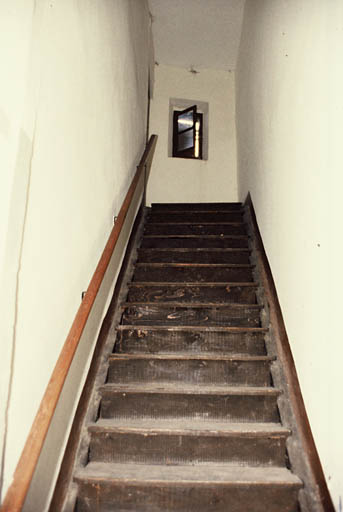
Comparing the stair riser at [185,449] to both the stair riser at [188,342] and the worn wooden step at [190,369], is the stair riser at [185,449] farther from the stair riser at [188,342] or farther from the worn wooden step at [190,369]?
the stair riser at [188,342]

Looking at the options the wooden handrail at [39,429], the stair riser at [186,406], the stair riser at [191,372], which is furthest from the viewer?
the stair riser at [191,372]

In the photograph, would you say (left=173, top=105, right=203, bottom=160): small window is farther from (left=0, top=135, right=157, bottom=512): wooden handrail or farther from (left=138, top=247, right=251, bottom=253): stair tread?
(left=0, top=135, right=157, bottom=512): wooden handrail

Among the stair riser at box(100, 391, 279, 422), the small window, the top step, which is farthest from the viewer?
the small window

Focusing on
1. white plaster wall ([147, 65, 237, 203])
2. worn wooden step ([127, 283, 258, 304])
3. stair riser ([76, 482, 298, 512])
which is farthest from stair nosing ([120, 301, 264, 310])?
white plaster wall ([147, 65, 237, 203])

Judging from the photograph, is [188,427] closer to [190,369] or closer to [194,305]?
[190,369]

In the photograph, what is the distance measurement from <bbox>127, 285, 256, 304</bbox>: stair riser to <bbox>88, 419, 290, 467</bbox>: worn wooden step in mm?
1045

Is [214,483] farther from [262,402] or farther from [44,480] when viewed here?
[44,480]

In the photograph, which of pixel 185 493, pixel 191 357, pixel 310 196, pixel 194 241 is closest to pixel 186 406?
pixel 191 357

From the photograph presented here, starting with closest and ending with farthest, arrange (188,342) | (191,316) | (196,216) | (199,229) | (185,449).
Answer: (185,449) < (188,342) < (191,316) < (199,229) < (196,216)

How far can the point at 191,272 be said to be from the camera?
9.64 ft

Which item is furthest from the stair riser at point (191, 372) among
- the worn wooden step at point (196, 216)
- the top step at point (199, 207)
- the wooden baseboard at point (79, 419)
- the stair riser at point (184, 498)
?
the top step at point (199, 207)

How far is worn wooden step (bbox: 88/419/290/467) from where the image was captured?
5.62 ft

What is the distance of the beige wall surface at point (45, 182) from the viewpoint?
3.67ft

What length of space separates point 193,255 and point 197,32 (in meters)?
3.50
